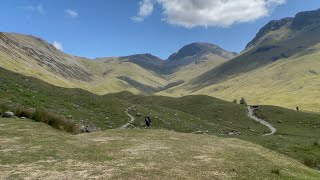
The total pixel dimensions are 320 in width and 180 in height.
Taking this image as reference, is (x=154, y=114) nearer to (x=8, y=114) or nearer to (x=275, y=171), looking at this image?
(x=8, y=114)

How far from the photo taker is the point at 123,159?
30.2 m

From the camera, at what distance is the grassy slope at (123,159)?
25.8m

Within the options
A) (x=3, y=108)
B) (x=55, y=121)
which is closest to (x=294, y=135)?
(x=55, y=121)

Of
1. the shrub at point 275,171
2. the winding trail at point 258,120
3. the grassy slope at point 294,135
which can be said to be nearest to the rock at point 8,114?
the grassy slope at point 294,135

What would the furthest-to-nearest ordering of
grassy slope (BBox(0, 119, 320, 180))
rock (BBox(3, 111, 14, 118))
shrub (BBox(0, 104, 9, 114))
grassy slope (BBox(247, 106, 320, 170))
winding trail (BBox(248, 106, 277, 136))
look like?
winding trail (BBox(248, 106, 277, 136)) < shrub (BBox(0, 104, 9, 114)) < rock (BBox(3, 111, 14, 118)) < grassy slope (BBox(247, 106, 320, 170)) < grassy slope (BBox(0, 119, 320, 180))

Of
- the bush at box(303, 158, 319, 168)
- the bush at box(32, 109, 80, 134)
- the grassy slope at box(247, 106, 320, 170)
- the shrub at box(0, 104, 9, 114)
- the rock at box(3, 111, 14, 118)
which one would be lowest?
the bush at box(303, 158, 319, 168)

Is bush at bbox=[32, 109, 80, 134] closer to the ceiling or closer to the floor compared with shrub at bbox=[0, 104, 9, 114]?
closer to the floor

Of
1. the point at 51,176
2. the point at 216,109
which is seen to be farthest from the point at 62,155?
the point at 216,109

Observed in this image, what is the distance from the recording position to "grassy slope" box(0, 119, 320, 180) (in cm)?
2580

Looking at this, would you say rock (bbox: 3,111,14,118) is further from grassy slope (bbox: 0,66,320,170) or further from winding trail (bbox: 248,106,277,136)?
winding trail (bbox: 248,106,277,136)

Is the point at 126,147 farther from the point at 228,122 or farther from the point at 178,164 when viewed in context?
the point at 228,122

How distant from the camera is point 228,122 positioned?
95500 millimetres

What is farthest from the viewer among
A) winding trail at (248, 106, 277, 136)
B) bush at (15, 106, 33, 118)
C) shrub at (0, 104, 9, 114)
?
winding trail at (248, 106, 277, 136)

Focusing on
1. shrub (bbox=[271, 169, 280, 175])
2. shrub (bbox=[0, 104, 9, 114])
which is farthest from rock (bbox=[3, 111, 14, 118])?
shrub (bbox=[271, 169, 280, 175])
